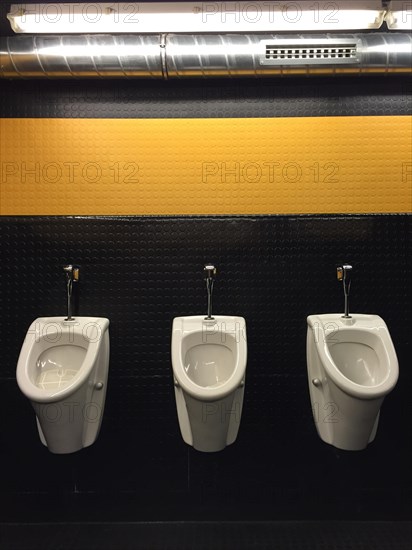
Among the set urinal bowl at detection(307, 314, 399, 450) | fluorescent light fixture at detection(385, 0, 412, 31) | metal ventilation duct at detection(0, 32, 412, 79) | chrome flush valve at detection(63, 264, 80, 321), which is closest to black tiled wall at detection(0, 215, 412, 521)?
chrome flush valve at detection(63, 264, 80, 321)

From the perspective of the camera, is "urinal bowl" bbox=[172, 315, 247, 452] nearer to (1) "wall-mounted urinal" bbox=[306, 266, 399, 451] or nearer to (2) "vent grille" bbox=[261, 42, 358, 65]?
(1) "wall-mounted urinal" bbox=[306, 266, 399, 451]

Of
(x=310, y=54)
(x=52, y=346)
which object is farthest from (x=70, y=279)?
(x=310, y=54)

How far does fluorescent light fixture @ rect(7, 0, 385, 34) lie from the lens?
6.70 feet

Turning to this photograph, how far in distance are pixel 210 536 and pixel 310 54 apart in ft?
7.99

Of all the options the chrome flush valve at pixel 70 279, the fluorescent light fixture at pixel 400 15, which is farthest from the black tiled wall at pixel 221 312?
the fluorescent light fixture at pixel 400 15

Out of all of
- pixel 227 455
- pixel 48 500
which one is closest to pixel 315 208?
pixel 227 455

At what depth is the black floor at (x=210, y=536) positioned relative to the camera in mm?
2143

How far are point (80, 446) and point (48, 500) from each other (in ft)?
1.72

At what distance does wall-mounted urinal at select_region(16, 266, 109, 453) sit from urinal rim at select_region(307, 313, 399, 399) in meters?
1.05

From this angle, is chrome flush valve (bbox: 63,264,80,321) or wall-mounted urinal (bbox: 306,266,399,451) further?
chrome flush valve (bbox: 63,264,80,321)

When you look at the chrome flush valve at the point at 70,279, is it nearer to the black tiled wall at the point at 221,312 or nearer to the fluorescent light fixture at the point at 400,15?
the black tiled wall at the point at 221,312

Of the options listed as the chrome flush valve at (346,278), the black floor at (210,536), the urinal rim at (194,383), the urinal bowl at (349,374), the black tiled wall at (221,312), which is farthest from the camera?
the black tiled wall at (221,312)

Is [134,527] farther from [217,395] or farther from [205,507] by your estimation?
[217,395]

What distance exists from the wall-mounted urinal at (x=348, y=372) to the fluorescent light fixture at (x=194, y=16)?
118 cm
